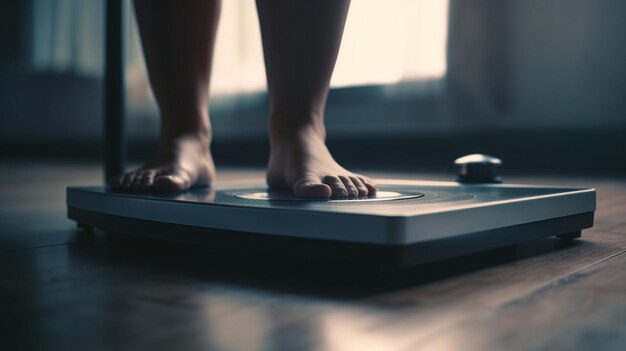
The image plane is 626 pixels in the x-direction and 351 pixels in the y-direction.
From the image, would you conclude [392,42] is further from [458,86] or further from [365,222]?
[365,222]

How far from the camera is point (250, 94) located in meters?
3.79

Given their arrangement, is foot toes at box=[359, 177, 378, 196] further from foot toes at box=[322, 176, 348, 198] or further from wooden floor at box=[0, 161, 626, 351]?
wooden floor at box=[0, 161, 626, 351]

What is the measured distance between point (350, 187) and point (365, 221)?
0.25 meters

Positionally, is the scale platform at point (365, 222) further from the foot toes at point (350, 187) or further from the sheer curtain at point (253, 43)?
the sheer curtain at point (253, 43)

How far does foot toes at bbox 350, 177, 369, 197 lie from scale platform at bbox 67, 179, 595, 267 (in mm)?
43

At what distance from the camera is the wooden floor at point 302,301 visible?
390mm

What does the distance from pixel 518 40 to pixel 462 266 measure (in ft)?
7.86

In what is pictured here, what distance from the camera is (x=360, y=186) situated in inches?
30.4

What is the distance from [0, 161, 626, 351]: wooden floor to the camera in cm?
39

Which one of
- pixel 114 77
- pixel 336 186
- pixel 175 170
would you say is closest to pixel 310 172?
pixel 336 186

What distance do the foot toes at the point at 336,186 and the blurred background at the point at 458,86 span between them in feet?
6.67

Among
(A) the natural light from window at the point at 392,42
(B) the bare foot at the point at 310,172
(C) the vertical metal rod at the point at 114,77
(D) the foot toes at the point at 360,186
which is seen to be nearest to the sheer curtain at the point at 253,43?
(A) the natural light from window at the point at 392,42

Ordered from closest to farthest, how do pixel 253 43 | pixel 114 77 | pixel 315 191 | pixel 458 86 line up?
pixel 315 191 → pixel 114 77 → pixel 458 86 → pixel 253 43

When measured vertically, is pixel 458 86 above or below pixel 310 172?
above
